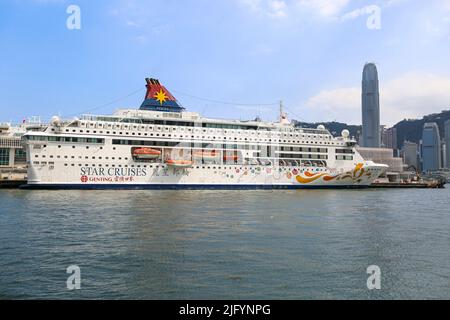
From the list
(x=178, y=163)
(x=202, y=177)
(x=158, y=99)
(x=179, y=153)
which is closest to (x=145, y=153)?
(x=178, y=163)

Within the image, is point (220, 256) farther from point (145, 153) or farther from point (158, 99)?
point (158, 99)

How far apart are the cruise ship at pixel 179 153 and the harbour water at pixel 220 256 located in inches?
764

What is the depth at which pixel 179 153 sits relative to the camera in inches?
1726

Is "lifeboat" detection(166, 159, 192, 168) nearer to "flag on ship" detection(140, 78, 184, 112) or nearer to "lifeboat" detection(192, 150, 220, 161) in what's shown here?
"lifeboat" detection(192, 150, 220, 161)

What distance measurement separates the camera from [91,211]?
2148 cm

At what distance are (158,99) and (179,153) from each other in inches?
309

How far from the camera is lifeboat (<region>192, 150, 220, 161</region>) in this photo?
1743 inches

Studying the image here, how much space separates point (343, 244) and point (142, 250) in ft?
22.2

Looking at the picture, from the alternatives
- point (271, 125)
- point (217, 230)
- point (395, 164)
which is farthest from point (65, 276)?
point (395, 164)

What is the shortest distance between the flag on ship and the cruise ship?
0.39 ft

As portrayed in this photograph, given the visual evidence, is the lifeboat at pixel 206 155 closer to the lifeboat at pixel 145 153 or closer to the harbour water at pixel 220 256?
the lifeboat at pixel 145 153

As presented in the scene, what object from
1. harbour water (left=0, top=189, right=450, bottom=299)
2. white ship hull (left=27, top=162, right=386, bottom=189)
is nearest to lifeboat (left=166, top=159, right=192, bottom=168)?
white ship hull (left=27, top=162, right=386, bottom=189)

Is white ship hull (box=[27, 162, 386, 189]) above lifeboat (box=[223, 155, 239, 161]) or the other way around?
the other way around

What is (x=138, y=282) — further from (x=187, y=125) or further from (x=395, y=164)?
(x=395, y=164)
